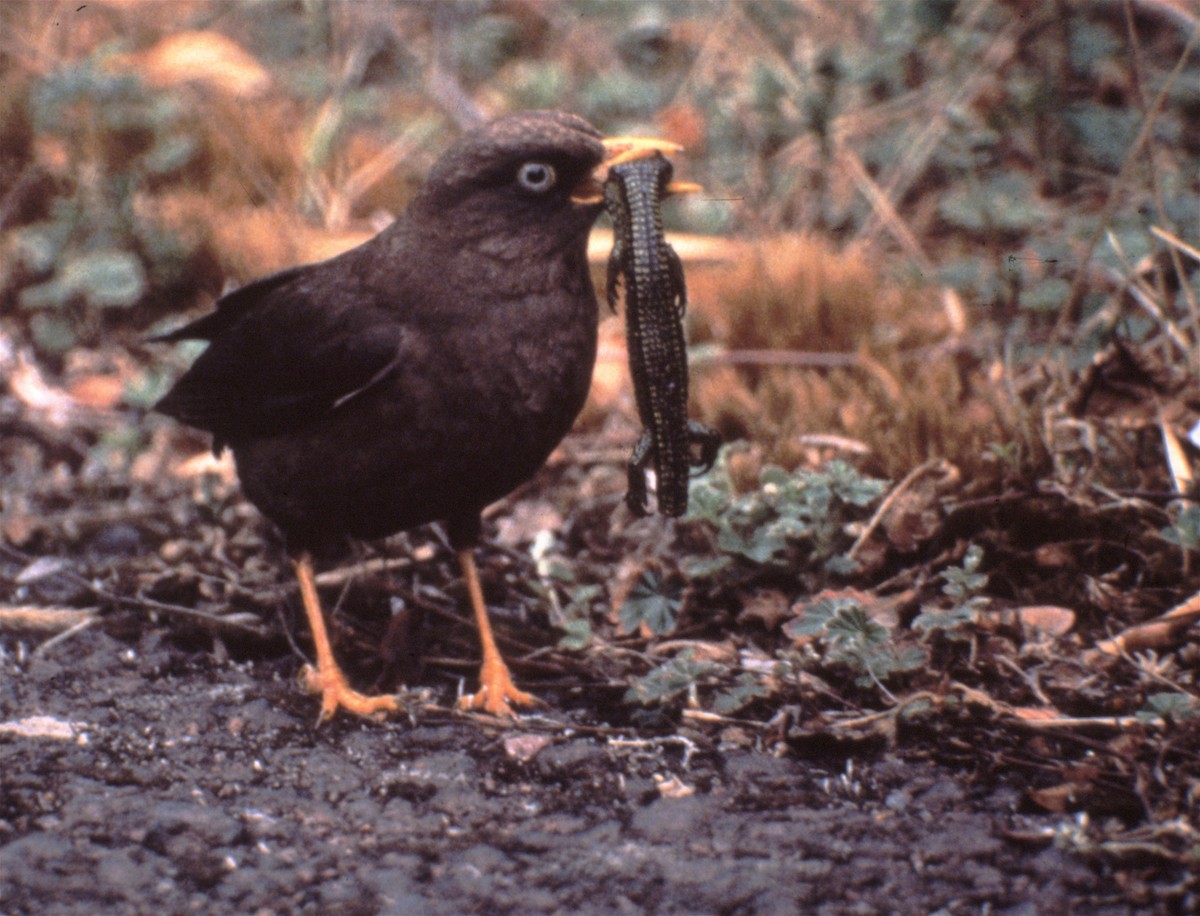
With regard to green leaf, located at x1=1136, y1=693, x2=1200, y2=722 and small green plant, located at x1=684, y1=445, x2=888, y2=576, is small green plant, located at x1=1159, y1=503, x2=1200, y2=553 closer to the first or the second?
green leaf, located at x1=1136, y1=693, x2=1200, y2=722

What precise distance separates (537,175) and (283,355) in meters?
0.82

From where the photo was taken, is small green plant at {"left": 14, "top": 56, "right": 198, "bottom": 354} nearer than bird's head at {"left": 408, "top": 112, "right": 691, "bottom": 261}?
No

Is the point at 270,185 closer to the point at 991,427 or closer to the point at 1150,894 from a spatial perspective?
the point at 991,427

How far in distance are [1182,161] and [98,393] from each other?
176 inches

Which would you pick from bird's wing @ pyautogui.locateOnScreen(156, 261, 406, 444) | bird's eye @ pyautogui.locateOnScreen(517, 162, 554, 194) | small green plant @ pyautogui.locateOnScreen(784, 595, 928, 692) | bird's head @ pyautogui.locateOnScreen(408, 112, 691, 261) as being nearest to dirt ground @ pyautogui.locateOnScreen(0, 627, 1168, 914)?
small green plant @ pyautogui.locateOnScreen(784, 595, 928, 692)

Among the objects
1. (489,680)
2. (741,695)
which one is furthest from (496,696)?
(741,695)

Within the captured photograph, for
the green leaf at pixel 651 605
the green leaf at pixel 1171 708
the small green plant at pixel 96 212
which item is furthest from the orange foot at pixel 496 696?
the small green plant at pixel 96 212

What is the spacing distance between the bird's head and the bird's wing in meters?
0.32

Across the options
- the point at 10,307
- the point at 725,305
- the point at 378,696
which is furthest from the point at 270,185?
the point at 378,696

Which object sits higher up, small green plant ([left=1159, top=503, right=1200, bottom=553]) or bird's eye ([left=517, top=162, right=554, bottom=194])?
bird's eye ([left=517, top=162, right=554, bottom=194])

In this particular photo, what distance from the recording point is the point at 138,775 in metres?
2.96

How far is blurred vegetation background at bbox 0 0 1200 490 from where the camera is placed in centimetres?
445

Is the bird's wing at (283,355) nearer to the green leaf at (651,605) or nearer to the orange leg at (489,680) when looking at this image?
the orange leg at (489,680)

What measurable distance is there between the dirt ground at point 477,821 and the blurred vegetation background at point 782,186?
4.48ft
